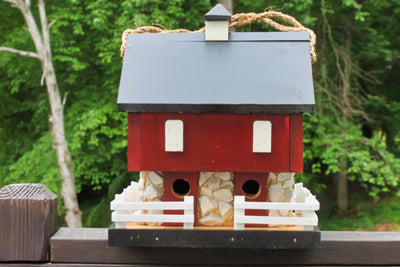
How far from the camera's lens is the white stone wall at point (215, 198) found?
202cm

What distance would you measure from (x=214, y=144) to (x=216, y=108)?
199 millimetres

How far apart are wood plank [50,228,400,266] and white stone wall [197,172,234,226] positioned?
0.27m

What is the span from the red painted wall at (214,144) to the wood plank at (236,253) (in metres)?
0.38

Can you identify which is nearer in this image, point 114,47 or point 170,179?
point 170,179

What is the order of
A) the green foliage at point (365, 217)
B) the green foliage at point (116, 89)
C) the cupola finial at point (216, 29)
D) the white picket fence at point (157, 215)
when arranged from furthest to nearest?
the green foliage at point (365, 217), the green foliage at point (116, 89), the cupola finial at point (216, 29), the white picket fence at point (157, 215)

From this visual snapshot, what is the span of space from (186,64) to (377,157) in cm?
648

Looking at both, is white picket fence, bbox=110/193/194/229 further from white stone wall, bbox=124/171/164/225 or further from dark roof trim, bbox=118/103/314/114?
dark roof trim, bbox=118/103/314/114

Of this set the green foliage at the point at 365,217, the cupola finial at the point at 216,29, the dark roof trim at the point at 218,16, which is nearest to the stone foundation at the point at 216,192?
the cupola finial at the point at 216,29

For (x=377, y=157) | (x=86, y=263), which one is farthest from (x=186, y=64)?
(x=377, y=157)

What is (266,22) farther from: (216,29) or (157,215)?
(157,215)

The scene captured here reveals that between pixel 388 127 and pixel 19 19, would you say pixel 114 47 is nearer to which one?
pixel 19 19

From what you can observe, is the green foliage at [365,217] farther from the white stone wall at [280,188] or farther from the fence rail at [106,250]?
the fence rail at [106,250]

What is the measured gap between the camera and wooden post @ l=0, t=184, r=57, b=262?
169 cm

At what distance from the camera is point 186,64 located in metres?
1.99
